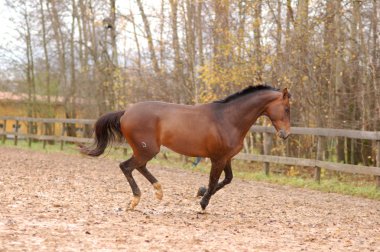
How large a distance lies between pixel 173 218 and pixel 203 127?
1.31m

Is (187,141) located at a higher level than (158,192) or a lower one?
higher

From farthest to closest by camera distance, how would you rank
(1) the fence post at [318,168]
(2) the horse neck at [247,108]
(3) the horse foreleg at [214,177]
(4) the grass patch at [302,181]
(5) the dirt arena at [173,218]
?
1. (1) the fence post at [318,168]
2. (4) the grass patch at [302,181]
3. (2) the horse neck at [247,108]
4. (3) the horse foreleg at [214,177]
5. (5) the dirt arena at [173,218]

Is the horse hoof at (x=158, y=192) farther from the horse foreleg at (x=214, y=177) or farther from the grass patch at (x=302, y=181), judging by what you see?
the grass patch at (x=302, y=181)

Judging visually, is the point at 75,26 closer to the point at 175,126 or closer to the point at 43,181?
the point at 43,181

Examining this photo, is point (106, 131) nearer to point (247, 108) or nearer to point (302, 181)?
point (247, 108)

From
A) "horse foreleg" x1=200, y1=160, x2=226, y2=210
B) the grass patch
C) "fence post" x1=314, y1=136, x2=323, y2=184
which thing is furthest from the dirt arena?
"fence post" x1=314, y1=136, x2=323, y2=184

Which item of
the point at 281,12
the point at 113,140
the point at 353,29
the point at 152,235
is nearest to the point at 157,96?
the point at 281,12

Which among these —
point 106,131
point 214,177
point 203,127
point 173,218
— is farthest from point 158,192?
point 106,131

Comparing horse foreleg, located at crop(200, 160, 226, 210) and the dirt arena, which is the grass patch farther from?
horse foreleg, located at crop(200, 160, 226, 210)

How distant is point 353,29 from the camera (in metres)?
14.9

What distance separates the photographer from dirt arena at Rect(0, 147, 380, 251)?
18.4 feet

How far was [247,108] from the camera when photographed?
786 centimetres

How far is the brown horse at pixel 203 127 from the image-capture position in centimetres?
767

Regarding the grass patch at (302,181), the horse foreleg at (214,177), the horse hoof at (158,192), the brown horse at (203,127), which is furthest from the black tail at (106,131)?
the horse foreleg at (214,177)
